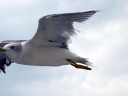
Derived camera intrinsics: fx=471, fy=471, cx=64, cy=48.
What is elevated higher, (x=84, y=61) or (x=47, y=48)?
(x=47, y=48)

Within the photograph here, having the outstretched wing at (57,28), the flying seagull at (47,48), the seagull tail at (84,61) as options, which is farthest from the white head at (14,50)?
the seagull tail at (84,61)

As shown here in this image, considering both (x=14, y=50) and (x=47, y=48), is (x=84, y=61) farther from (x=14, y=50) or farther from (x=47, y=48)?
(x=14, y=50)

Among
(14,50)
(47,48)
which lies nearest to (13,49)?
(14,50)

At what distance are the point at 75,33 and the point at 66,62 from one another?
98 centimetres

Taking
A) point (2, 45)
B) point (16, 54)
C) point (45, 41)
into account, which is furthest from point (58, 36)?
point (2, 45)

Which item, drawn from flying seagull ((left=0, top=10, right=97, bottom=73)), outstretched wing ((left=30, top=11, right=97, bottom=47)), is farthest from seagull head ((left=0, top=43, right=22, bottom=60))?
outstretched wing ((left=30, top=11, right=97, bottom=47))

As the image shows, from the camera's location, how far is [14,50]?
13.6 metres

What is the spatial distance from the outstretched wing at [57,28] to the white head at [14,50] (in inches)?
18.5

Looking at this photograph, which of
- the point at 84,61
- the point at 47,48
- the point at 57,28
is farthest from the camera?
the point at 84,61

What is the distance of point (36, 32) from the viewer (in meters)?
13.0

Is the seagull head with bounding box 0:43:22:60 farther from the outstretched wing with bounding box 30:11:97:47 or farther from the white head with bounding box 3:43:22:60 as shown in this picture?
the outstretched wing with bounding box 30:11:97:47

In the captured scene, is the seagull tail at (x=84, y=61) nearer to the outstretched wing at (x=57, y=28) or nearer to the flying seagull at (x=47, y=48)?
the flying seagull at (x=47, y=48)

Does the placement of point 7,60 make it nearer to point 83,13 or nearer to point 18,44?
point 18,44

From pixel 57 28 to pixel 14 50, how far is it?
156 cm
